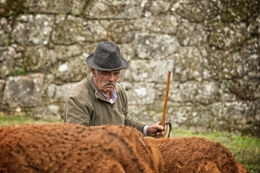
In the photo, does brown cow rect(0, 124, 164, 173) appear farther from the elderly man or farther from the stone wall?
the stone wall

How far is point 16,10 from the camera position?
6242 mm

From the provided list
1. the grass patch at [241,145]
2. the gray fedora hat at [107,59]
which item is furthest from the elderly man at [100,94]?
the grass patch at [241,145]

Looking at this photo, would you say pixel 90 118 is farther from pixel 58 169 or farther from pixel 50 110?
pixel 50 110

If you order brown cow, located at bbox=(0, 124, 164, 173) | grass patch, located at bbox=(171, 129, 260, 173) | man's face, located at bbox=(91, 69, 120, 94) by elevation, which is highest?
man's face, located at bbox=(91, 69, 120, 94)

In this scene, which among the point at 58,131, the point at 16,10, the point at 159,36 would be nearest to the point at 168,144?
Result: the point at 58,131

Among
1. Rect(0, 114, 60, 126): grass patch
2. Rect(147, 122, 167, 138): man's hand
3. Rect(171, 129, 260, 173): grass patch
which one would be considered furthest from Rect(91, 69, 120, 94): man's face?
Rect(0, 114, 60, 126): grass patch

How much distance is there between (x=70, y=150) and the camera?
229 centimetres

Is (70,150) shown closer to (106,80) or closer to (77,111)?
(77,111)

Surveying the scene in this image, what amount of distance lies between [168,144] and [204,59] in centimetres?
367

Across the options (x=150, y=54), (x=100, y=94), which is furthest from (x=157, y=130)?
(x=150, y=54)

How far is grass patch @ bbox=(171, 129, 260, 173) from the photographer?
5.31m

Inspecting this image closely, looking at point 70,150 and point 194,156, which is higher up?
point 70,150

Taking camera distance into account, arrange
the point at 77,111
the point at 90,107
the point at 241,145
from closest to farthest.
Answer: the point at 77,111
the point at 90,107
the point at 241,145

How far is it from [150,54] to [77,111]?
9.71 ft
